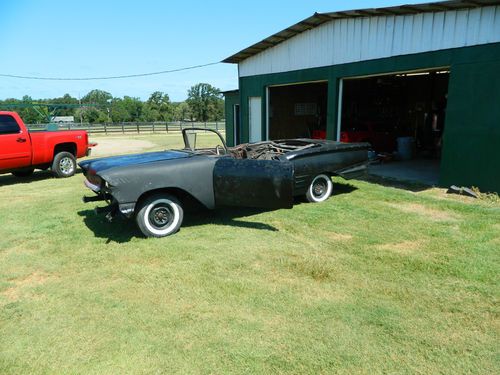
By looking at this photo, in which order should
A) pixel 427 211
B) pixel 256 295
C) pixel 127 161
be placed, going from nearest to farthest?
pixel 256 295 < pixel 127 161 < pixel 427 211

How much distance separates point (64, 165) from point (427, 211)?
8931 mm

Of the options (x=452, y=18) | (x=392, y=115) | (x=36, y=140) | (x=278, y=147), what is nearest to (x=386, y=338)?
(x=278, y=147)

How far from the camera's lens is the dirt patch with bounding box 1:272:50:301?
11.6ft

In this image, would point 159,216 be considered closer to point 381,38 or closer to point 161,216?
point 161,216

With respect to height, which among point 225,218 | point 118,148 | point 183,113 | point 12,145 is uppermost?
point 183,113

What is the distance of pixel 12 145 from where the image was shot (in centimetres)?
858

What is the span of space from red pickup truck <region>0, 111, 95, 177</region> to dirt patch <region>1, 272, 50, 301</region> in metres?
5.85

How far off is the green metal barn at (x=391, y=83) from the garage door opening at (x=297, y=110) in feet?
0.13

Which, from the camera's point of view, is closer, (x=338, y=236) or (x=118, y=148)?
(x=338, y=236)

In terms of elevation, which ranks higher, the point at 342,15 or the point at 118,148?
the point at 342,15

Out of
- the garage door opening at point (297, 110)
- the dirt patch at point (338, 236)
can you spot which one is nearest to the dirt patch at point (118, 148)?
the garage door opening at point (297, 110)

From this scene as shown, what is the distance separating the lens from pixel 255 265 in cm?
407

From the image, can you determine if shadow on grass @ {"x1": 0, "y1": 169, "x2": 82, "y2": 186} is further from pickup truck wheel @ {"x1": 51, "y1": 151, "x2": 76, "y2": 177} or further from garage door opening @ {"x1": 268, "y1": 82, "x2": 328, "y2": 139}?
garage door opening @ {"x1": 268, "y1": 82, "x2": 328, "y2": 139}

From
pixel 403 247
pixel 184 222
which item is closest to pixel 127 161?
pixel 184 222
